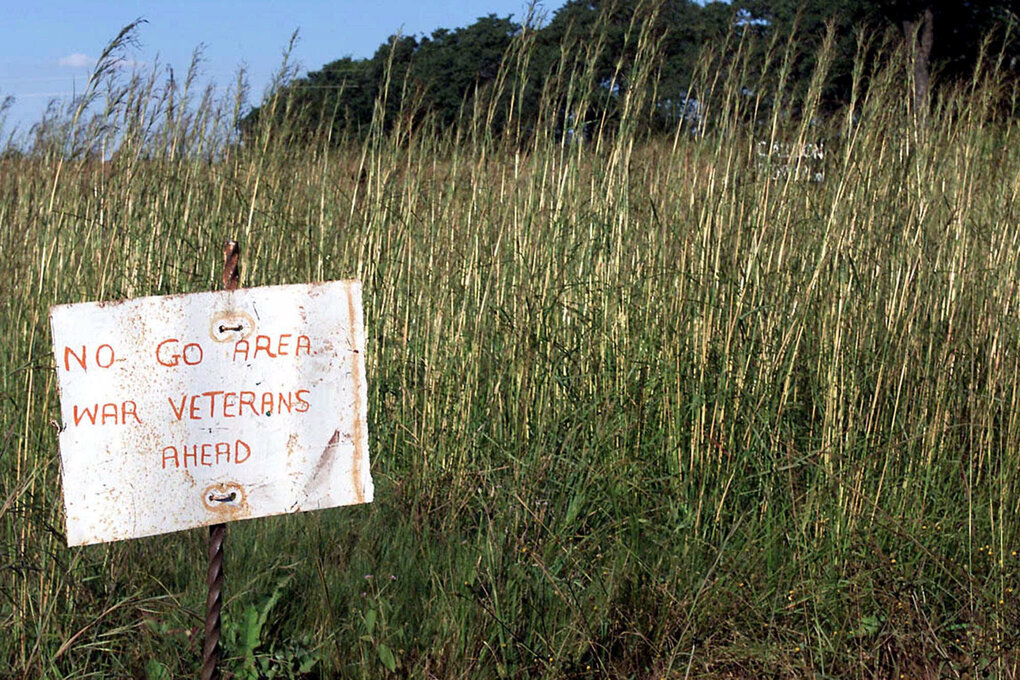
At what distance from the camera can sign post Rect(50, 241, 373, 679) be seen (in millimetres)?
1706

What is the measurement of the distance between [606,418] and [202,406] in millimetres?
1245

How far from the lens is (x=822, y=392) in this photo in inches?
113

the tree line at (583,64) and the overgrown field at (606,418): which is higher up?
the tree line at (583,64)

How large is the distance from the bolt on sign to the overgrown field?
37 centimetres

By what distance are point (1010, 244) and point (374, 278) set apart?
2177mm

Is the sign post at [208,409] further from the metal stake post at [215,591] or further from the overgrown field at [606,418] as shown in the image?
the overgrown field at [606,418]

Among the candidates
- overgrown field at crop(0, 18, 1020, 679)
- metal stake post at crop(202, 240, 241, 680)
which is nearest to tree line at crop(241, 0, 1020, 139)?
overgrown field at crop(0, 18, 1020, 679)

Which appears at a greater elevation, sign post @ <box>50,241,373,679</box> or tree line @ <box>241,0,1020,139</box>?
tree line @ <box>241,0,1020,139</box>

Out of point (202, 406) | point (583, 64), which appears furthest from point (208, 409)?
point (583, 64)

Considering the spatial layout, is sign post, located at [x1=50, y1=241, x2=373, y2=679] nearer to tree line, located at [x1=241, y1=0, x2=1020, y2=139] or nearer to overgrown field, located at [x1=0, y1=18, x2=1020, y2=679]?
overgrown field, located at [x1=0, y1=18, x2=1020, y2=679]

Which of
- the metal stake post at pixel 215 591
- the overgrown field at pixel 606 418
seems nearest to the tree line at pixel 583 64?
the overgrown field at pixel 606 418

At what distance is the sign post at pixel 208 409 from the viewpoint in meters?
1.71

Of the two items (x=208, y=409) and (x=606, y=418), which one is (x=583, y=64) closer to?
(x=606, y=418)

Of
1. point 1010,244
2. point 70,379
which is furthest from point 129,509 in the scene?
point 1010,244
